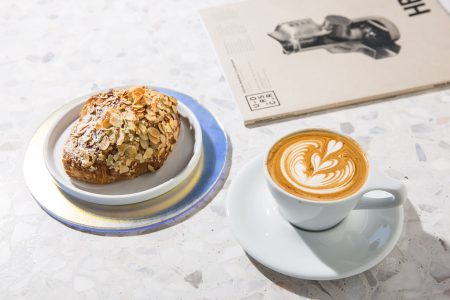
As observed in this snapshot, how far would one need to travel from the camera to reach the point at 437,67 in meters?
0.80

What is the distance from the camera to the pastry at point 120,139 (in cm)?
59

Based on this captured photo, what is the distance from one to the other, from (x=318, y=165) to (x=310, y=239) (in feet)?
0.27

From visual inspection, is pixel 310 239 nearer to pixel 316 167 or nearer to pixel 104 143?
pixel 316 167

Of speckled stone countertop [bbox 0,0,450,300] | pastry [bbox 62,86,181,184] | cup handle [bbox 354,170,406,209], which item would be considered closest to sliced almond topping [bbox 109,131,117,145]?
pastry [bbox 62,86,181,184]

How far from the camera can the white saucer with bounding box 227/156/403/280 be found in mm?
513

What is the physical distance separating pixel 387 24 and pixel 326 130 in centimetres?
40

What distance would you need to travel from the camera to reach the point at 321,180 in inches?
21.0

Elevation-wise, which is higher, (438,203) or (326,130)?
(326,130)

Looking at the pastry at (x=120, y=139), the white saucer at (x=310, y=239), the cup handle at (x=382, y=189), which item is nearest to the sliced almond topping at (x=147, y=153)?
the pastry at (x=120, y=139)

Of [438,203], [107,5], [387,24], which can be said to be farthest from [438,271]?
[107,5]

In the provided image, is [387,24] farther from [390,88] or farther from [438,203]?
[438,203]

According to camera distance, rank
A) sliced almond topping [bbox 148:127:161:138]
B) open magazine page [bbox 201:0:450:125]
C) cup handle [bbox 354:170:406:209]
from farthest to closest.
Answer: open magazine page [bbox 201:0:450:125] < sliced almond topping [bbox 148:127:161:138] < cup handle [bbox 354:170:406:209]

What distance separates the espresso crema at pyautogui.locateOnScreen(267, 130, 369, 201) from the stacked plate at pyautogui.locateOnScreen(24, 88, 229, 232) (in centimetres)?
12

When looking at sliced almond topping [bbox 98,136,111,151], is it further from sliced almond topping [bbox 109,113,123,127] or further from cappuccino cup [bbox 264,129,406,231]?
cappuccino cup [bbox 264,129,406,231]
